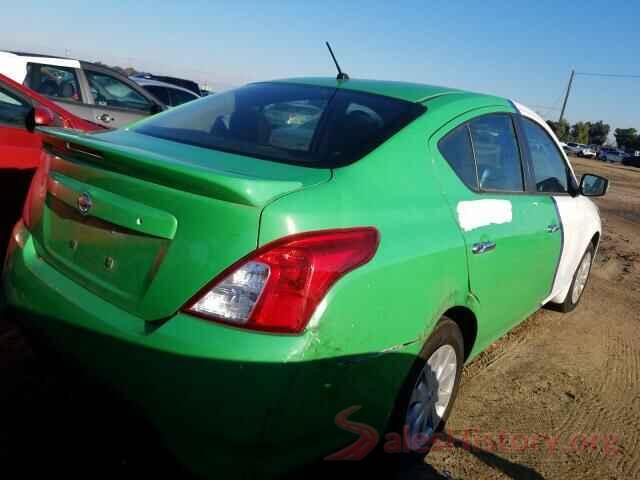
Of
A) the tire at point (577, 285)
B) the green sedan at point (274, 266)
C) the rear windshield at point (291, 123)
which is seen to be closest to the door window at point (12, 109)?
the rear windshield at point (291, 123)

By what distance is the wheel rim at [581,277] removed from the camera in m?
4.80

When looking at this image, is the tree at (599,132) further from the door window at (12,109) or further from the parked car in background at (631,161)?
the door window at (12,109)

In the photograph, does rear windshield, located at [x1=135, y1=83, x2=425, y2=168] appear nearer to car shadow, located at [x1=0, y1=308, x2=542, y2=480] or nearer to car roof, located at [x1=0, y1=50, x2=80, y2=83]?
car shadow, located at [x1=0, y1=308, x2=542, y2=480]

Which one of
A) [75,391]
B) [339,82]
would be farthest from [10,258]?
[339,82]

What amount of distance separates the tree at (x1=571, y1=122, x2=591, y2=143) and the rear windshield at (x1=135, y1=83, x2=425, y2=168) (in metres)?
94.2

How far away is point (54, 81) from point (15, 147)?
301 cm

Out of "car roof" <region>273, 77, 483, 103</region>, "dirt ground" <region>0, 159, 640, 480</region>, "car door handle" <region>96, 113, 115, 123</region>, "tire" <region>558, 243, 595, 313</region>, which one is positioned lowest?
"dirt ground" <region>0, 159, 640, 480</region>

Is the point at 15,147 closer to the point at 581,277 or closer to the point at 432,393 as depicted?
the point at 432,393

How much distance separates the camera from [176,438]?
5.52 ft

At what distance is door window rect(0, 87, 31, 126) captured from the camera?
15.6 feet

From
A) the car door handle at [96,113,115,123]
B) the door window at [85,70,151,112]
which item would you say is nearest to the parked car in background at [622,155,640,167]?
the door window at [85,70,151,112]

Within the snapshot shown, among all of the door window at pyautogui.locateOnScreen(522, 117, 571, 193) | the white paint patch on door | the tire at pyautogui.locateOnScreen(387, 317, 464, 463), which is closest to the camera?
the tire at pyautogui.locateOnScreen(387, 317, 464, 463)

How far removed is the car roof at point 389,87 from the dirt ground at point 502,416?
1653 millimetres

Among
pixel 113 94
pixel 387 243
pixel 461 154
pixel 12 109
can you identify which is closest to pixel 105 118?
pixel 113 94
